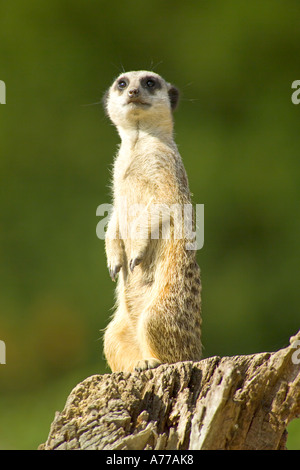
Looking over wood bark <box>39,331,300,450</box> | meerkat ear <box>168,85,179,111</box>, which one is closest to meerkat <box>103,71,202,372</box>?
meerkat ear <box>168,85,179,111</box>

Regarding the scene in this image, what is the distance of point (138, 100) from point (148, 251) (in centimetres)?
80

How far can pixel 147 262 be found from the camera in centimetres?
338

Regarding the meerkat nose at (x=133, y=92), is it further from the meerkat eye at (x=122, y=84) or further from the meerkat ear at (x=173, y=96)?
the meerkat ear at (x=173, y=96)

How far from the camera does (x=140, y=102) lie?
11.8 ft

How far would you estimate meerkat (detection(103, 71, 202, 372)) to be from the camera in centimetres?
315

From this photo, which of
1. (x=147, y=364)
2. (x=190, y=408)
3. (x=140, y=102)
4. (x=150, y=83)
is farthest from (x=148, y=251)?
(x=190, y=408)

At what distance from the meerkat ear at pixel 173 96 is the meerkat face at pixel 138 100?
3 cm

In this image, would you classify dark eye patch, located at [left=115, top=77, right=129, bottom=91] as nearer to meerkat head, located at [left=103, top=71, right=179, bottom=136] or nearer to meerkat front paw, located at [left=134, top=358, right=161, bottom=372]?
meerkat head, located at [left=103, top=71, right=179, bottom=136]

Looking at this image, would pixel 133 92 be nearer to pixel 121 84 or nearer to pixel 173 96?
pixel 121 84

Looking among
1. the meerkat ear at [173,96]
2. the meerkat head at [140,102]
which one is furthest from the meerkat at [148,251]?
the meerkat ear at [173,96]

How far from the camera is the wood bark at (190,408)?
7.21ft

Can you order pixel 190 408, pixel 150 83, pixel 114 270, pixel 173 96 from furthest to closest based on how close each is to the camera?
pixel 173 96 < pixel 150 83 < pixel 114 270 < pixel 190 408
